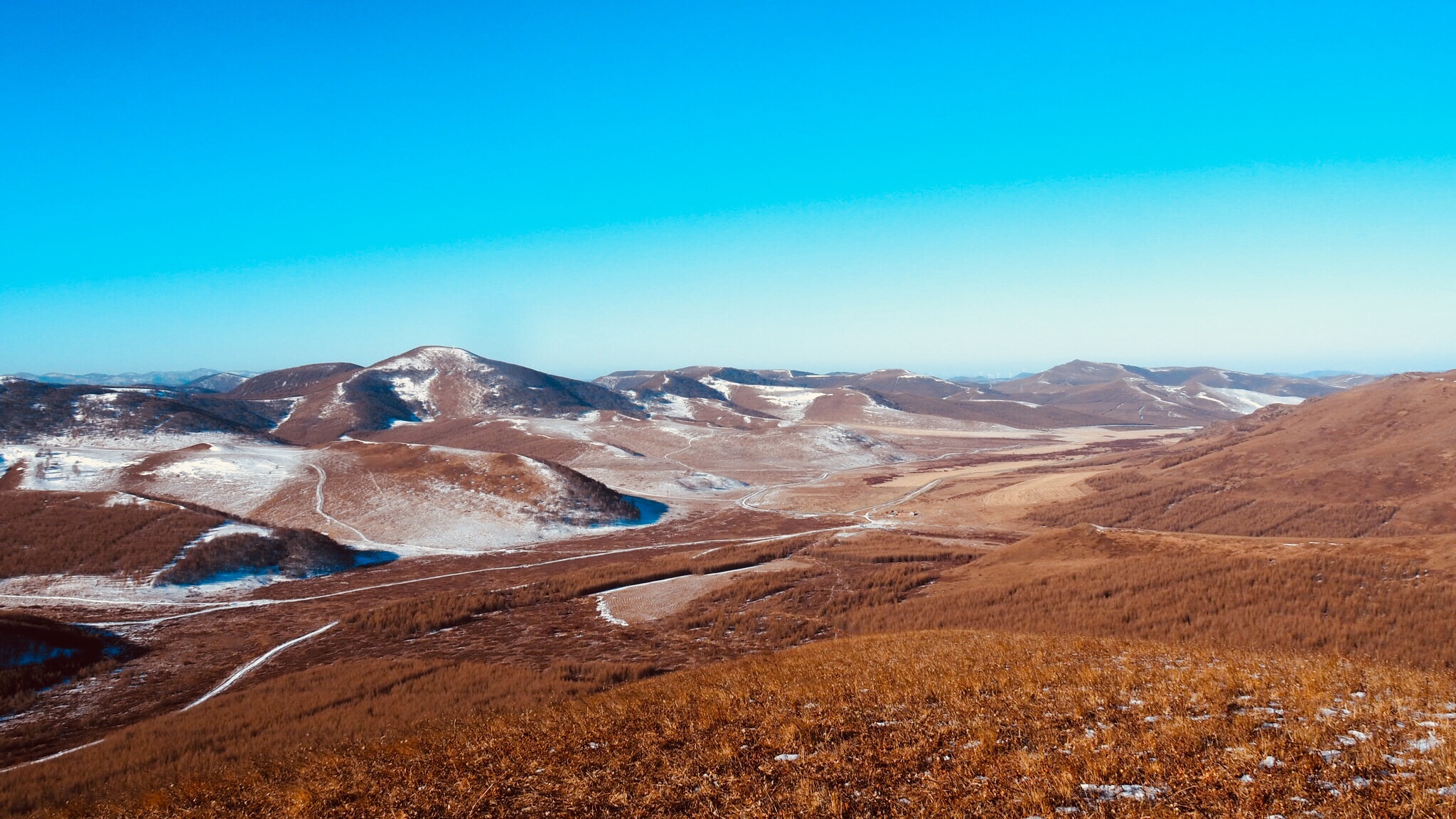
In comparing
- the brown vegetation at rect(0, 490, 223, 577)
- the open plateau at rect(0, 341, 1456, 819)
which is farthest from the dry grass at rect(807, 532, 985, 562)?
the brown vegetation at rect(0, 490, 223, 577)

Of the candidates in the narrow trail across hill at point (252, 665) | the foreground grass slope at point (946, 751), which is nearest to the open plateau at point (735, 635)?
the foreground grass slope at point (946, 751)

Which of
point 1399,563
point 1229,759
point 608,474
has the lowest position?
point 608,474

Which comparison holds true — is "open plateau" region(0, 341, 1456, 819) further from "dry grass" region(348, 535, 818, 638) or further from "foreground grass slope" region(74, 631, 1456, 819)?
"dry grass" region(348, 535, 818, 638)

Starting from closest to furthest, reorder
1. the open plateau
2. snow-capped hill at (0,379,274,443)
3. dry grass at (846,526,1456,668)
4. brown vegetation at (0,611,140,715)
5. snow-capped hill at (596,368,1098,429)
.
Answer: the open plateau < dry grass at (846,526,1456,668) < brown vegetation at (0,611,140,715) < snow-capped hill at (0,379,274,443) < snow-capped hill at (596,368,1098,429)

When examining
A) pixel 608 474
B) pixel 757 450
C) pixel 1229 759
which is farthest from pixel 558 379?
pixel 1229 759

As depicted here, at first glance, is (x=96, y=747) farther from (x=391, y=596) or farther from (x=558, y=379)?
(x=558, y=379)

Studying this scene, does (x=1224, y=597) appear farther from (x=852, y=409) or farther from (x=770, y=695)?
(x=852, y=409)
